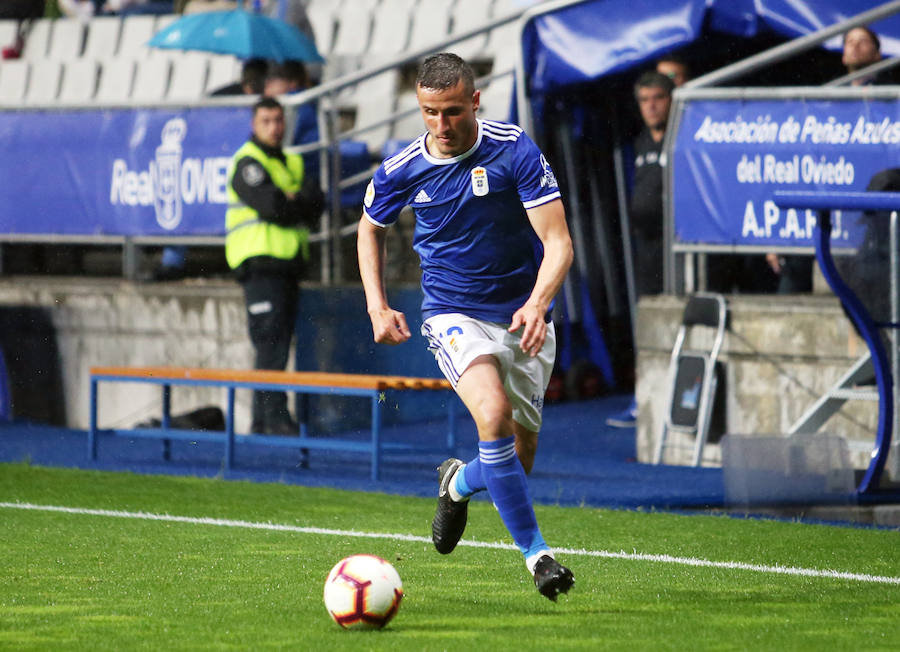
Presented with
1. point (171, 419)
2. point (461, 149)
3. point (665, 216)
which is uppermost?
point (461, 149)

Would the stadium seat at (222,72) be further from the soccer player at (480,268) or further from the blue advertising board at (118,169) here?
the soccer player at (480,268)

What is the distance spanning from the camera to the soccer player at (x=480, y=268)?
6238mm

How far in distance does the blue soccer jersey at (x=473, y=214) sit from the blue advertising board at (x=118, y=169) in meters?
6.38

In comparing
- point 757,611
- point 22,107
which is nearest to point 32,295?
point 22,107

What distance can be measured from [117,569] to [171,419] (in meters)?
5.51

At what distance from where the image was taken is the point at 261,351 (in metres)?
12.5

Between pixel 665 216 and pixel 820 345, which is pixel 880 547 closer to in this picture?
pixel 820 345

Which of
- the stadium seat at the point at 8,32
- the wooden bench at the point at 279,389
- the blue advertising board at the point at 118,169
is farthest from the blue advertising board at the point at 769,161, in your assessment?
the stadium seat at the point at 8,32

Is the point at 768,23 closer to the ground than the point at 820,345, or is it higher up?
higher up

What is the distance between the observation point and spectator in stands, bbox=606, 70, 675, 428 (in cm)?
1181

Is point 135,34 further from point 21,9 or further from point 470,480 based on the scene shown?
point 470,480

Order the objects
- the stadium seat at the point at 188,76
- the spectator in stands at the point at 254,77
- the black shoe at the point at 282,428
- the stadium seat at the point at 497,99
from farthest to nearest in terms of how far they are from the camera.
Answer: the stadium seat at the point at 188,76
the spectator in stands at the point at 254,77
the stadium seat at the point at 497,99
the black shoe at the point at 282,428

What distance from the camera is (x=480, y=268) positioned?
21.9ft

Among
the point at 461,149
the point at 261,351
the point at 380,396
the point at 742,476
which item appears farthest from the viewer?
the point at 261,351
